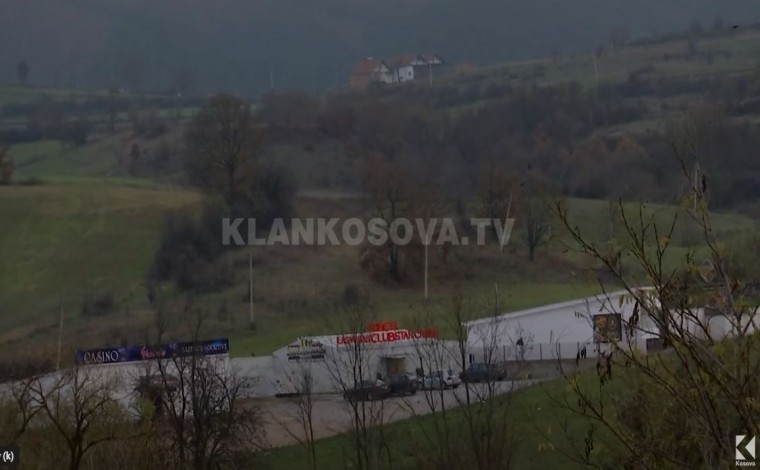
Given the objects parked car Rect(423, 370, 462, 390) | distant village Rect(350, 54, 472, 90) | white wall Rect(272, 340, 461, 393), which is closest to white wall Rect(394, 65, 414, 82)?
distant village Rect(350, 54, 472, 90)

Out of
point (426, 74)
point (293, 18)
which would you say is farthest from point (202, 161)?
point (293, 18)

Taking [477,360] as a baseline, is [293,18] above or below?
above

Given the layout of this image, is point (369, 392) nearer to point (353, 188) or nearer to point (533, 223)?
point (533, 223)

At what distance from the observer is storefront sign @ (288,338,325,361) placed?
19.7 meters

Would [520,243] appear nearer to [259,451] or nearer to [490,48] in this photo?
[259,451]

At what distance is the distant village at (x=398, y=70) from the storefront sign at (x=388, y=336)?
56077 millimetres

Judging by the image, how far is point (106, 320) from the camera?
26.0 metres

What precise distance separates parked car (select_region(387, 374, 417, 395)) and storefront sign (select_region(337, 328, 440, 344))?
0.67 metres

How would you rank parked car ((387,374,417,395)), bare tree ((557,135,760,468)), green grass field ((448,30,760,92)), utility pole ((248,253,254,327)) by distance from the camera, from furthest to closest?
1. green grass field ((448,30,760,92))
2. utility pole ((248,253,254,327))
3. parked car ((387,374,417,395))
4. bare tree ((557,135,760,468))

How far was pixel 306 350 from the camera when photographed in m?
20.0

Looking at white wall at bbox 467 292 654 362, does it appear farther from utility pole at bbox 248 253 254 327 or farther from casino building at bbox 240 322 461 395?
→ utility pole at bbox 248 253 254 327

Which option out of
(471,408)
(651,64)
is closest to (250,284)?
(471,408)

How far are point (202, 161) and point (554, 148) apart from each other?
666 inches

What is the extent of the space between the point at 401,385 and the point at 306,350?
6.13 ft
